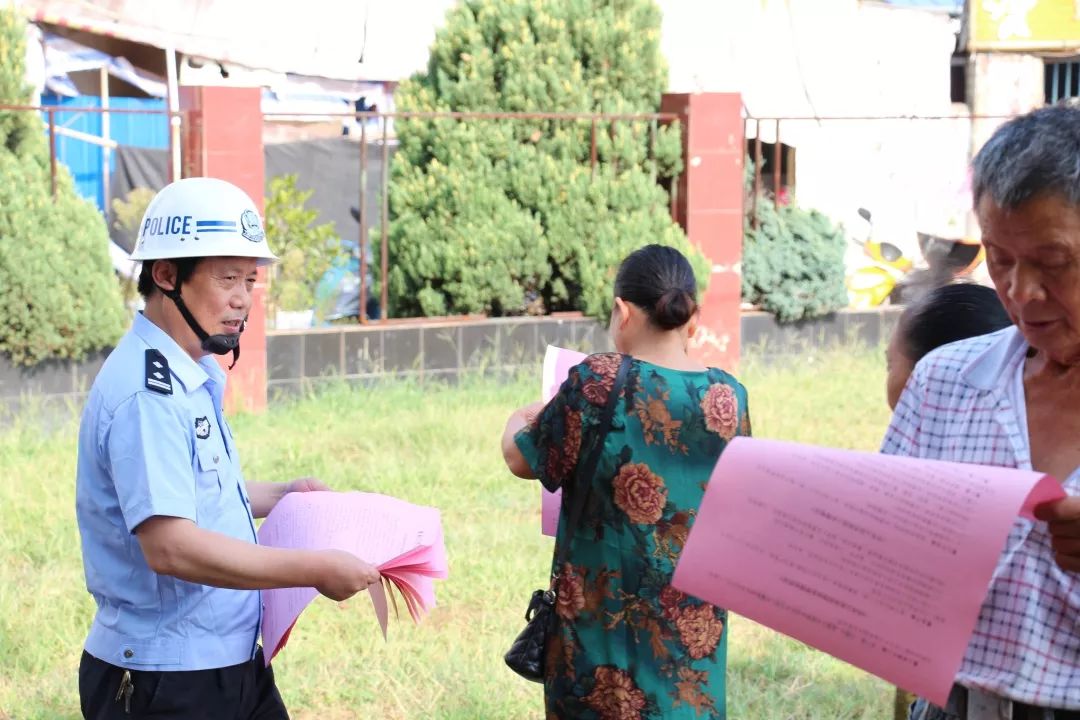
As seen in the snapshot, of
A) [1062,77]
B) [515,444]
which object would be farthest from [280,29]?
[515,444]

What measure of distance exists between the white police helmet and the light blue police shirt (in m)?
0.15

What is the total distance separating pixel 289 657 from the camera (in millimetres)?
4711

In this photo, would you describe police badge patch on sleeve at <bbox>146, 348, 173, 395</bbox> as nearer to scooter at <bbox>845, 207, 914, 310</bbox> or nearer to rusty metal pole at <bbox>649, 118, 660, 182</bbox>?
rusty metal pole at <bbox>649, 118, 660, 182</bbox>

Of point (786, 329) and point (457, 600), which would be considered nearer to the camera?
point (457, 600)

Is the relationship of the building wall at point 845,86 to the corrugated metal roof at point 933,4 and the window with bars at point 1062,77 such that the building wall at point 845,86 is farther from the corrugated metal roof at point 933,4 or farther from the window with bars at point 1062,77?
the window with bars at point 1062,77

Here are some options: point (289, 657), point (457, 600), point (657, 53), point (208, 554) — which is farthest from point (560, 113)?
point (208, 554)

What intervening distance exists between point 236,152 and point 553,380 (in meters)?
5.33

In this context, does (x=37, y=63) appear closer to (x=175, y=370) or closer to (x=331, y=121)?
(x=331, y=121)

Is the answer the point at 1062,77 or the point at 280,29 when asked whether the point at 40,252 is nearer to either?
the point at 280,29

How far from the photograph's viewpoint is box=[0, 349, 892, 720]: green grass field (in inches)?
173

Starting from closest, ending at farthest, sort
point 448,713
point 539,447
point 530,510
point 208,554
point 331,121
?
point 208,554, point 539,447, point 448,713, point 530,510, point 331,121

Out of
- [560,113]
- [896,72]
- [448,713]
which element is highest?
[896,72]

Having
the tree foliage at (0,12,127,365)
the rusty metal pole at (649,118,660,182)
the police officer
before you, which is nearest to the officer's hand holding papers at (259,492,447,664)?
the police officer

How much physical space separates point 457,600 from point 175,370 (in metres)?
2.90
